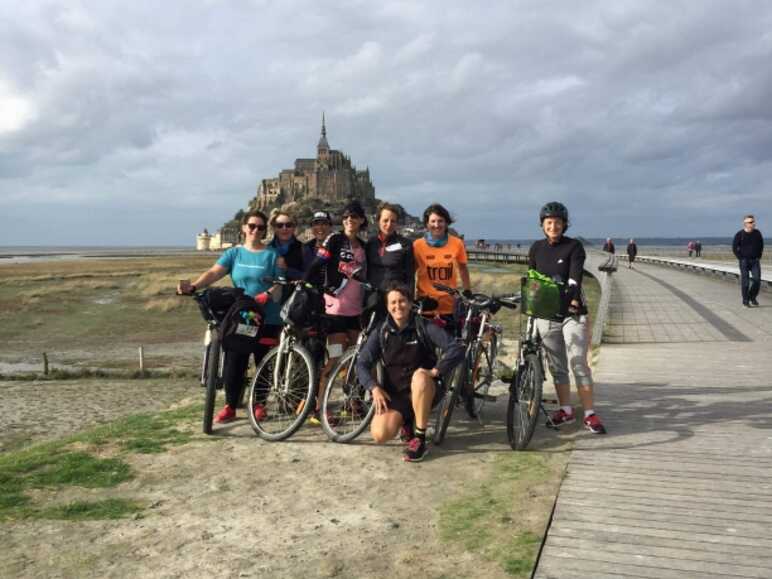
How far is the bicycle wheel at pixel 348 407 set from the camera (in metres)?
5.55

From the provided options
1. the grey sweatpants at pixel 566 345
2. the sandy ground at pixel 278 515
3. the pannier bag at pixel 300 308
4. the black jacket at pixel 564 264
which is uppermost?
the black jacket at pixel 564 264

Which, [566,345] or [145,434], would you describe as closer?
[566,345]

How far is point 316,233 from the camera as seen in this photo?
22.2ft

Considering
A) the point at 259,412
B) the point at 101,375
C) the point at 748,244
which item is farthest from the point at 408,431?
the point at 748,244

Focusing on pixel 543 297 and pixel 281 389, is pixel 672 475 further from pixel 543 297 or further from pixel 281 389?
pixel 281 389

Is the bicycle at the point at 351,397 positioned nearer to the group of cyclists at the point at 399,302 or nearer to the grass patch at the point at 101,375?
the group of cyclists at the point at 399,302

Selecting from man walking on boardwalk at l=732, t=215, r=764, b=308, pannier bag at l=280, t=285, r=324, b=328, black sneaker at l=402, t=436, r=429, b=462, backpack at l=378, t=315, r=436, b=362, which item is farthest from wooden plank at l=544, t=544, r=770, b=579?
man walking on boardwalk at l=732, t=215, r=764, b=308

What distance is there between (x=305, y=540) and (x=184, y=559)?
2.16ft

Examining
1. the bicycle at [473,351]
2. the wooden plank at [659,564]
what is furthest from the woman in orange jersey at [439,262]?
the wooden plank at [659,564]

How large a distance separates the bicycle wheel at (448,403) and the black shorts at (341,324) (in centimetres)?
118

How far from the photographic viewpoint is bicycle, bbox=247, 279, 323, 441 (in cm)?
560

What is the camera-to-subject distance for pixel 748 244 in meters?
14.9

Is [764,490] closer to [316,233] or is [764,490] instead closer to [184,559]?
[184,559]

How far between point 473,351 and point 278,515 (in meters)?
2.46
